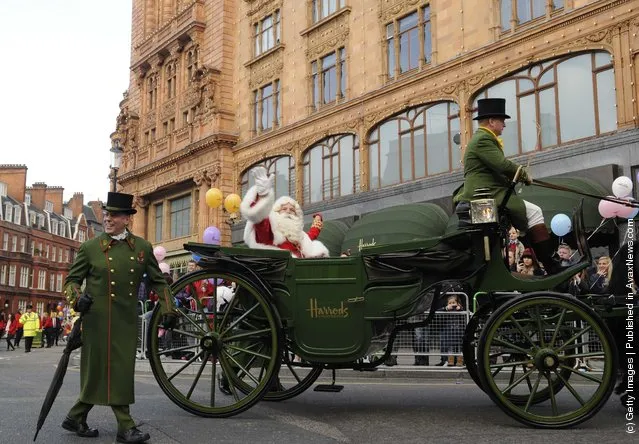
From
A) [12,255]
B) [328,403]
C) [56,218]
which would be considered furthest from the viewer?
[56,218]

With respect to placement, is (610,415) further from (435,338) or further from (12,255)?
(12,255)

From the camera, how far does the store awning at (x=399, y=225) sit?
1917 cm

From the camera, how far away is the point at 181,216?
3578 centimetres

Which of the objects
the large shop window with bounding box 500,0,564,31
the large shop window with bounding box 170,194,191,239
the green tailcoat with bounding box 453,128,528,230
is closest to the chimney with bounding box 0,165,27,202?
the large shop window with bounding box 170,194,191,239

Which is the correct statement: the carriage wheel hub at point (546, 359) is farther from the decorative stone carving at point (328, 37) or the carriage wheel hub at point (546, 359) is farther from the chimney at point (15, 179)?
the chimney at point (15, 179)

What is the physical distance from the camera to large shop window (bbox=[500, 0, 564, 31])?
1866 cm

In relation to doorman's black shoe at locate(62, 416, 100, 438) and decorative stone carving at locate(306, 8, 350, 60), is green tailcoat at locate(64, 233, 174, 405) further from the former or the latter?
decorative stone carving at locate(306, 8, 350, 60)

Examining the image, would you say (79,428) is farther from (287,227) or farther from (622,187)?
(622,187)

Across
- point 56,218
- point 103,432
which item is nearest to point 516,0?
point 103,432

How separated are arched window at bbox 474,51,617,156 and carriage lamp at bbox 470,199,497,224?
13803mm

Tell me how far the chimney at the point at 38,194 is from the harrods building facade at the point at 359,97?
3576cm

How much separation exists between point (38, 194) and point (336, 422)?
74.1 m

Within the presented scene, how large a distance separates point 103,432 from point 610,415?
12.8 feet

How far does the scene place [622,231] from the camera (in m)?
16.3
